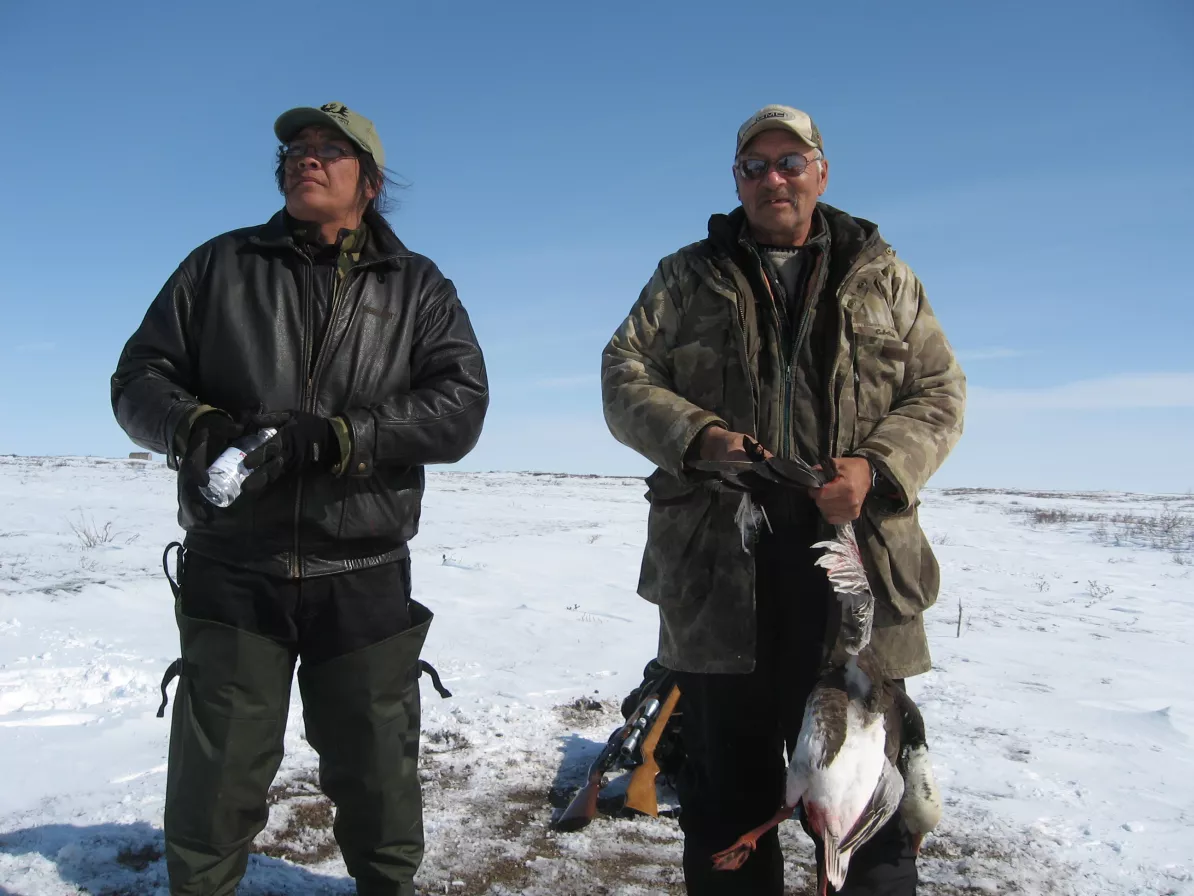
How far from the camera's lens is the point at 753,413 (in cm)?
238

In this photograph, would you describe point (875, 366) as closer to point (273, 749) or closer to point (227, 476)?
point (227, 476)

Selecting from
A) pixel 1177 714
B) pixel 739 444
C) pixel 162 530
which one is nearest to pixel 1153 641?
pixel 1177 714

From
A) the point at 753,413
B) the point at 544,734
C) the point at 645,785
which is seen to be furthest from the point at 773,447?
the point at 544,734

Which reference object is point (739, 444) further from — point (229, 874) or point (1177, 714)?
point (1177, 714)

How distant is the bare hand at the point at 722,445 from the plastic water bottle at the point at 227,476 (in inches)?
45.7

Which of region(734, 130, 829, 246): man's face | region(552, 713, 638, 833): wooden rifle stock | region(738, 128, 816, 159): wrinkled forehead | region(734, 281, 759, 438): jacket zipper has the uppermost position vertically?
region(738, 128, 816, 159): wrinkled forehead

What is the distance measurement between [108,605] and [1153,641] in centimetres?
835

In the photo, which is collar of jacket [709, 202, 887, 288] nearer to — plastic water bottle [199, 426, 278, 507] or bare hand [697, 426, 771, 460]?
bare hand [697, 426, 771, 460]

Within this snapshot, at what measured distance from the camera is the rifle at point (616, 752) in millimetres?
3498

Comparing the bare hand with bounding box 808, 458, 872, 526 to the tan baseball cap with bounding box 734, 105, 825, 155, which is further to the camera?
the tan baseball cap with bounding box 734, 105, 825, 155

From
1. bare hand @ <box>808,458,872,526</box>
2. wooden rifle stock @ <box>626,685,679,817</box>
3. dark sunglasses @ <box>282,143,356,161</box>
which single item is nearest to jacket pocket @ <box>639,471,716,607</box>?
bare hand @ <box>808,458,872,526</box>

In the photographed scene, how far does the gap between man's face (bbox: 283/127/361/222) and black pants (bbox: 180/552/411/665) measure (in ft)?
3.66

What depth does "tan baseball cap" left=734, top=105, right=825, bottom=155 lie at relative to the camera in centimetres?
241

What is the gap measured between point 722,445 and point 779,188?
0.80 meters
